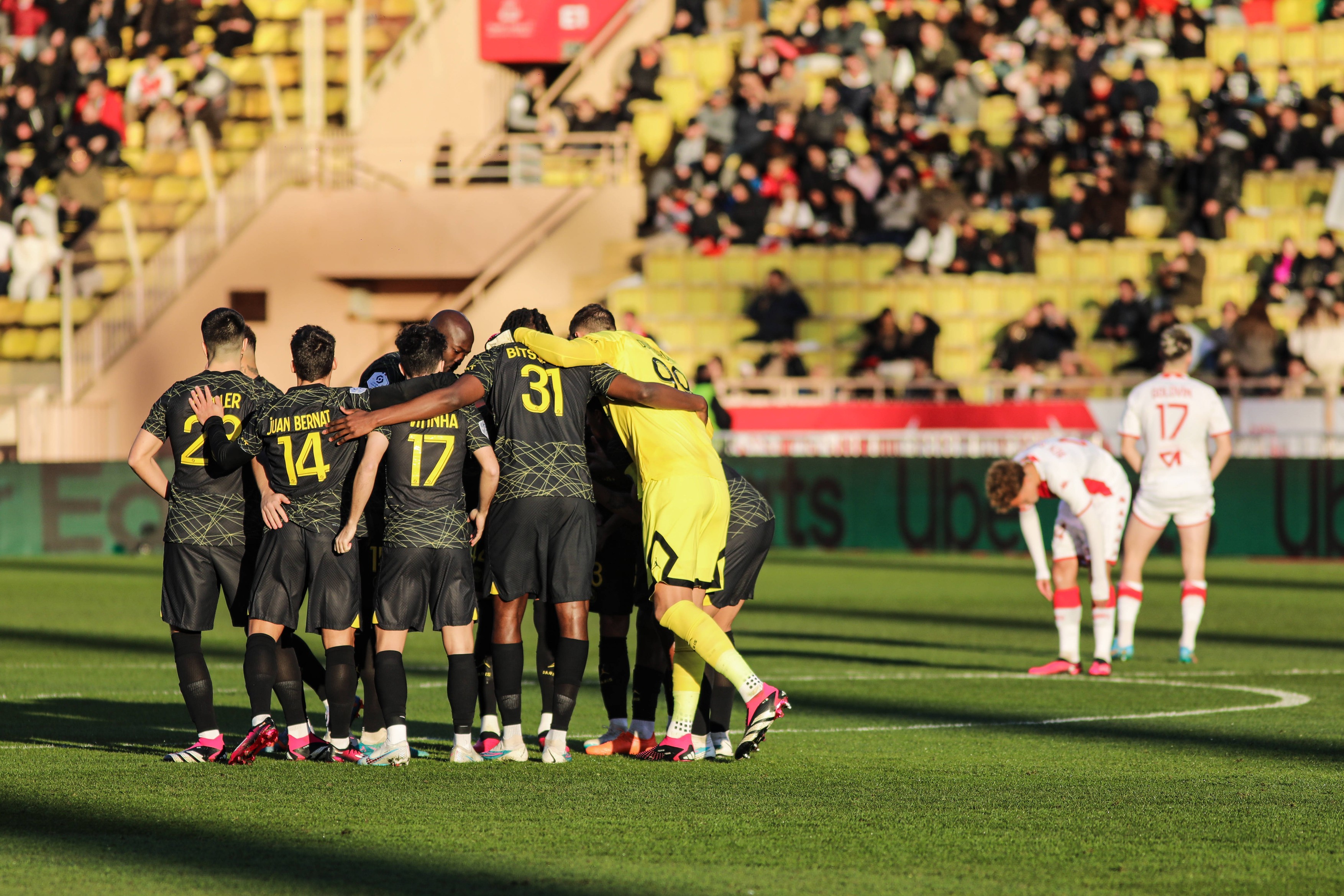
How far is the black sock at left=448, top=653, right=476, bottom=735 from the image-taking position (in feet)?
27.0

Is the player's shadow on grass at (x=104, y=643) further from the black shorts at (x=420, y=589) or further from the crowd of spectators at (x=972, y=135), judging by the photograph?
the crowd of spectators at (x=972, y=135)

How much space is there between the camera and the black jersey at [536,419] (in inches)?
328

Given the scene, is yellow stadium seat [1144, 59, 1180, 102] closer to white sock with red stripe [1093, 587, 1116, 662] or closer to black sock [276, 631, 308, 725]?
white sock with red stripe [1093, 587, 1116, 662]

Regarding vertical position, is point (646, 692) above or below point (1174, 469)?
below

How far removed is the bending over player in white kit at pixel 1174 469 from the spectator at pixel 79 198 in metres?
23.8

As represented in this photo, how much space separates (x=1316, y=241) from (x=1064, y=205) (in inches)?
135

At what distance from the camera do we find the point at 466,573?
8227 millimetres

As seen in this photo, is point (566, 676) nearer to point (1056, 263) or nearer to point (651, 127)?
point (1056, 263)

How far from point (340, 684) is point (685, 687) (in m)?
1.52

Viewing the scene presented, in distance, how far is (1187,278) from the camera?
25.6m

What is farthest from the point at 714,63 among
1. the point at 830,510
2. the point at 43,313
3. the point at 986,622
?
the point at 986,622

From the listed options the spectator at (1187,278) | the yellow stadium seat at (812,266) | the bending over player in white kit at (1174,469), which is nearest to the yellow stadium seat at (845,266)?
the yellow stadium seat at (812,266)

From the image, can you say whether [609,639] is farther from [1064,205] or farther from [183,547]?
[1064,205]

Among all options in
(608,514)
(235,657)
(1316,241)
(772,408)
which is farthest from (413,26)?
(608,514)
